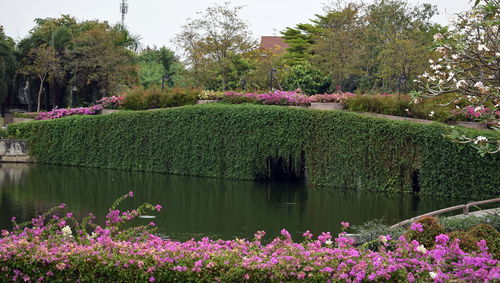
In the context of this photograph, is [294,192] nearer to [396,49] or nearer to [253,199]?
[253,199]

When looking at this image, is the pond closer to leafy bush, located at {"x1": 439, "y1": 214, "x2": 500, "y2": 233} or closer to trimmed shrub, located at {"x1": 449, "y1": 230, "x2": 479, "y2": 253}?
leafy bush, located at {"x1": 439, "y1": 214, "x2": 500, "y2": 233}

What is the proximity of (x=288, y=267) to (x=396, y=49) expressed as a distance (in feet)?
87.3

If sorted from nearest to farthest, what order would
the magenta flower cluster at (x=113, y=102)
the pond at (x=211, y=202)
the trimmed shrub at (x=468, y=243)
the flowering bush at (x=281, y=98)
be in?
the trimmed shrub at (x=468, y=243), the pond at (x=211, y=202), the flowering bush at (x=281, y=98), the magenta flower cluster at (x=113, y=102)

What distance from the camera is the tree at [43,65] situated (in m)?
38.8

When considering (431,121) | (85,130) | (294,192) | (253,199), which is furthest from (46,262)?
(85,130)

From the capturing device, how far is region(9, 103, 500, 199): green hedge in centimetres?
1847

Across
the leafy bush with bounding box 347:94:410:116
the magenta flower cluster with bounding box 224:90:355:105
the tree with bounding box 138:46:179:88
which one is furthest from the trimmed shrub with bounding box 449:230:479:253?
the tree with bounding box 138:46:179:88

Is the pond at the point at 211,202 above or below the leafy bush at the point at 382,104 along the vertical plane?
below

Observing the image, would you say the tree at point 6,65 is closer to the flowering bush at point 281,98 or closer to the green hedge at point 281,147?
the green hedge at point 281,147

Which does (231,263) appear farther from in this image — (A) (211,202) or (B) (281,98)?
(B) (281,98)

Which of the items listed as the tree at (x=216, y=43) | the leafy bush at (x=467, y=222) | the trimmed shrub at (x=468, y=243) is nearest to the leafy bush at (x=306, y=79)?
the tree at (x=216, y=43)

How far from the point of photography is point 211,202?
16797mm

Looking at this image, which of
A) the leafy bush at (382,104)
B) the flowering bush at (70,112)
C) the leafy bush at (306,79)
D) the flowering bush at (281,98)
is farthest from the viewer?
the leafy bush at (306,79)

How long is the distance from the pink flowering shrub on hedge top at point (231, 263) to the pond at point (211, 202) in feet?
16.6
